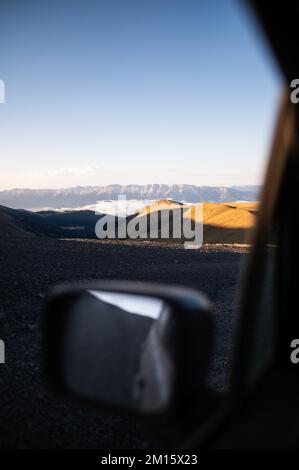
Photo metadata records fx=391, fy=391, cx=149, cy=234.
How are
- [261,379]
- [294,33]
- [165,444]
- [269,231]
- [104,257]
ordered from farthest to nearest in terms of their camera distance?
[104,257], [261,379], [269,231], [165,444], [294,33]

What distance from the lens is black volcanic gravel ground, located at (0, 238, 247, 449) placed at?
3.93 meters

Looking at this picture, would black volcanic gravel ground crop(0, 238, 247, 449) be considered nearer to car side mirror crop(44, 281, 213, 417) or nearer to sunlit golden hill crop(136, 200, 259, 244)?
car side mirror crop(44, 281, 213, 417)

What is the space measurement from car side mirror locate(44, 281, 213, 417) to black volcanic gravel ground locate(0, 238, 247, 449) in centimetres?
13

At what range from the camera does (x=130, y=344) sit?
1.04 m

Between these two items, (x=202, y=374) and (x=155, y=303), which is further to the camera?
(x=155, y=303)

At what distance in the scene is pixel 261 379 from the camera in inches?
49.5

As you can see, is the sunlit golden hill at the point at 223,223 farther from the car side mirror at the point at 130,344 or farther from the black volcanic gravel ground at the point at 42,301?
the car side mirror at the point at 130,344

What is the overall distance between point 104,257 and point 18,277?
4870mm

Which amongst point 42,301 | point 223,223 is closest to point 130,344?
point 42,301

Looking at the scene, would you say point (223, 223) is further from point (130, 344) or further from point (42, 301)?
point (130, 344)
